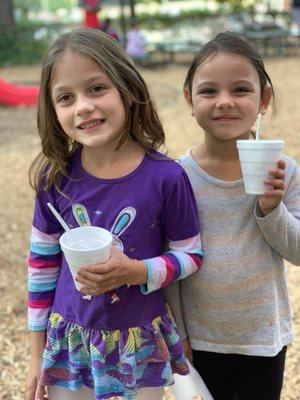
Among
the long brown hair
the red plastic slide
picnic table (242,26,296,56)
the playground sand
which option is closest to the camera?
the long brown hair

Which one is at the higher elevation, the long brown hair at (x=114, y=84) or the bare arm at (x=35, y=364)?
the long brown hair at (x=114, y=84)

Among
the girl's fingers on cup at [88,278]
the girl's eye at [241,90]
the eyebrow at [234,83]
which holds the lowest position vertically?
the girl's fingers on cup at [88,278]

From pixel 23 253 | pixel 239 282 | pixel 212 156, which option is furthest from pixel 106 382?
pixel 23 253

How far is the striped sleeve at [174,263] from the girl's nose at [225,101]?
1.32ft

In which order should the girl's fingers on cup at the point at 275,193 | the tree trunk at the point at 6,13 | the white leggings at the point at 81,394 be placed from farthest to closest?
the tree trunk at the point at 6,13, the white leggings at the point at 81,394, the girl's fingers on cup at the point at 275,193

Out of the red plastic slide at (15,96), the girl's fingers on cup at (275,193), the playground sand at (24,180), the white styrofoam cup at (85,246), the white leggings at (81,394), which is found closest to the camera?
the white styrofoam cup at (85,246)

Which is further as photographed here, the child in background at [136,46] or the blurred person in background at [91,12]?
the child in background at [136,46]

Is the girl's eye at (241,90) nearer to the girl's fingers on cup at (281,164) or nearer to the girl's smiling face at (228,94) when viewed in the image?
the girl's smiling face at (228,94)

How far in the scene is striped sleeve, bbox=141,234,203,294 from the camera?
157cm

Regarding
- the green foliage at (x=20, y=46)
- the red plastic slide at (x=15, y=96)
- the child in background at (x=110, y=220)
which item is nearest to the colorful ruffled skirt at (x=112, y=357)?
the child in background at (x=110, y=220)

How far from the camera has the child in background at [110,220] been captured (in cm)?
158

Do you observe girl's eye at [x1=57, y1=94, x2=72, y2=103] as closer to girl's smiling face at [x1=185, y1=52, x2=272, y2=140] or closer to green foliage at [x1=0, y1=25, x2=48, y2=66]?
girl's smiling face at [x1=185, y1=52, x2=272, y2=140]

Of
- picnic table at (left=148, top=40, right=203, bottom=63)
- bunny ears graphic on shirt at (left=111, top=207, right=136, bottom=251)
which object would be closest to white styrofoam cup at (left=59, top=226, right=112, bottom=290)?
bunny ears graphic on shirt at (left=111, top=207, right=136, bottom=251)

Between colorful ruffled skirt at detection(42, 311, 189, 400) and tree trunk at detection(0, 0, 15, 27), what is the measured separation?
1807cm
